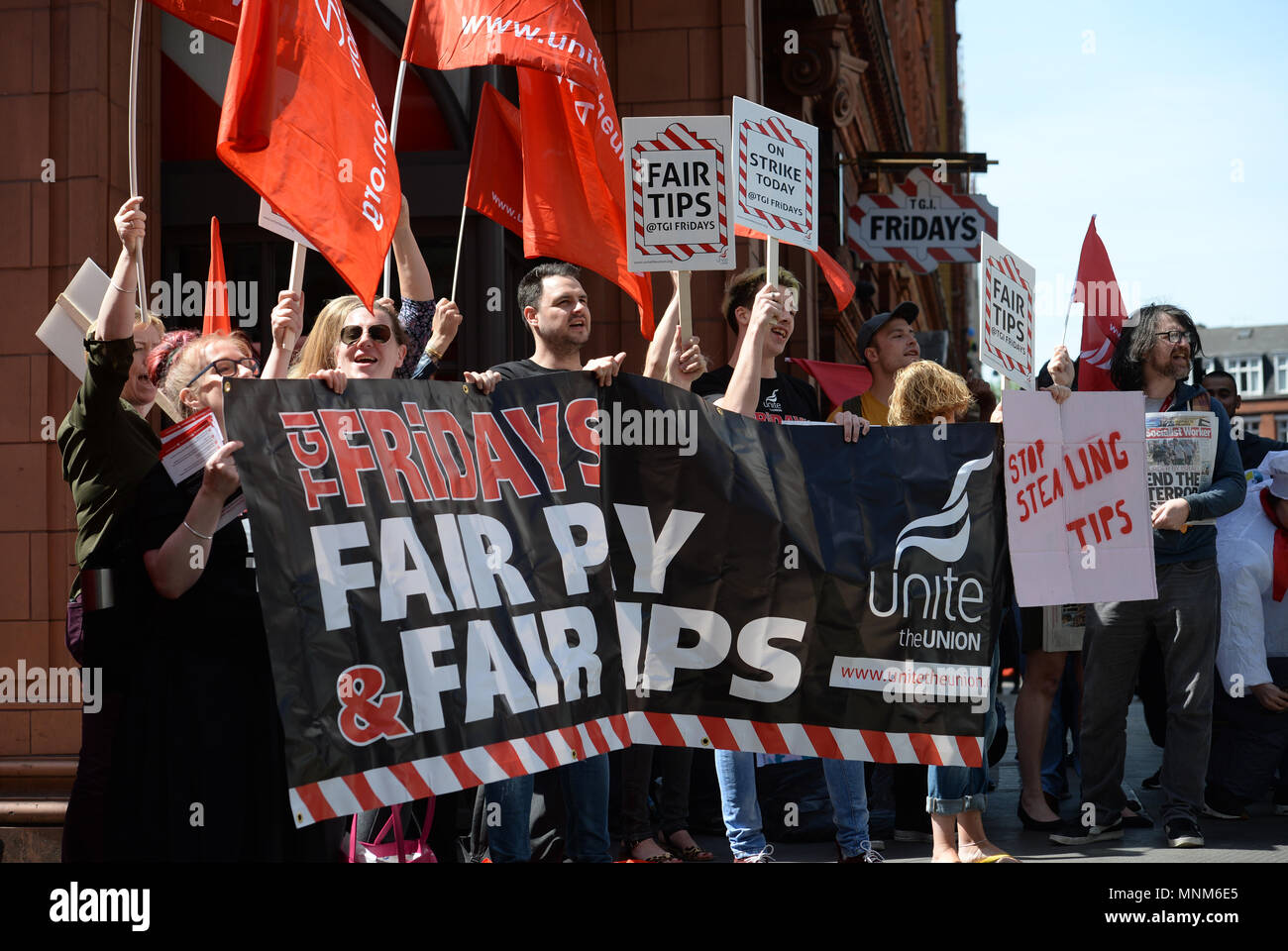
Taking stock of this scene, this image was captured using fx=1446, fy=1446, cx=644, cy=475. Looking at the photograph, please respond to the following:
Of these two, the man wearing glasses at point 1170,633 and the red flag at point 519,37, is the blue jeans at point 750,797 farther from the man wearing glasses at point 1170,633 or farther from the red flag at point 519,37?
the red flag at point 519,37

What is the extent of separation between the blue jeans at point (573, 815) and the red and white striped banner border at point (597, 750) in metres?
0.17

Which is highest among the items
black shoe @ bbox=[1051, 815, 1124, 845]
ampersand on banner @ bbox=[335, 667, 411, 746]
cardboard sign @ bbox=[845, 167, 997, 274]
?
cardboard sign @ bbox=[845, 167, 997, 274]

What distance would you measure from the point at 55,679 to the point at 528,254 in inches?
127

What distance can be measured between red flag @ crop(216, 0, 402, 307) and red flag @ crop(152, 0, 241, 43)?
2.58 ft

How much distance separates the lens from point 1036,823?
6.90 m

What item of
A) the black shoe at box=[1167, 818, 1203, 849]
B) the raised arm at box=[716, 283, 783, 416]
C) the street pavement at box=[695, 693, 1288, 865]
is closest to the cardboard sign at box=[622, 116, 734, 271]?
the raised arm at box=[716, 283, 783, 416]

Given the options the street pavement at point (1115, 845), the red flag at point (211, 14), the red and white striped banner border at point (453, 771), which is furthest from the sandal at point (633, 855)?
the red flag at point (211, 14)

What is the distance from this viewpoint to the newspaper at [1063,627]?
6.85 meters

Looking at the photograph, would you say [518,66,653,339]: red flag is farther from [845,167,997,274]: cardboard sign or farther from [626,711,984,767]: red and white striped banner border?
[845,167,997,274]: cardboard sign

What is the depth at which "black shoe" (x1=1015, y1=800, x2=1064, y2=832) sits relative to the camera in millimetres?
6789

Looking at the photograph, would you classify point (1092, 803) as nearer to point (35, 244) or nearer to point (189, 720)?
point (189, 720)

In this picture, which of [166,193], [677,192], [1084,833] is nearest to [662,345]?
[677,192]

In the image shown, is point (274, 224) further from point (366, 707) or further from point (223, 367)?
point (366, 707)
